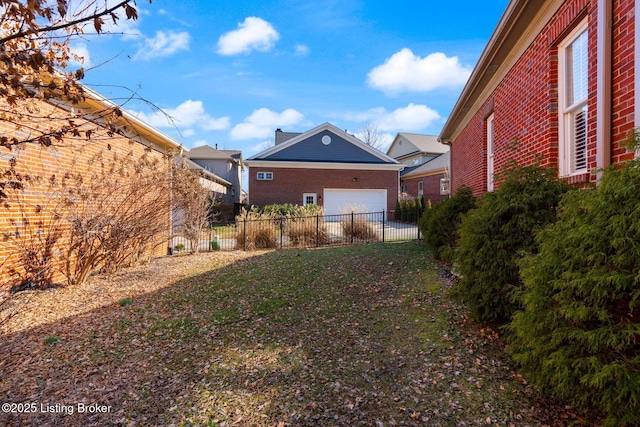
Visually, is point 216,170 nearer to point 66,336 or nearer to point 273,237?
point 273,237

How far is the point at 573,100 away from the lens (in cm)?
399

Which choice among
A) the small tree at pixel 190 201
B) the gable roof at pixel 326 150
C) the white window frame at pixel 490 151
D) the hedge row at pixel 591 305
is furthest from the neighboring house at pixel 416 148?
the hedge row at pixel 591 305

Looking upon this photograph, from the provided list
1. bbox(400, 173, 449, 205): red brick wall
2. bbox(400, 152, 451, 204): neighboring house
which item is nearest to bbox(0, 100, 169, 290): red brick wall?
bbox(400, 152, 451, 204): neighboring house

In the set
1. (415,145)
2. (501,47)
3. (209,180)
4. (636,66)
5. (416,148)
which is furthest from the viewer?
(415,145)

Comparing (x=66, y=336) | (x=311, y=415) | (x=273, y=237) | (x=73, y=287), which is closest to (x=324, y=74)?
(x=273, y=237)

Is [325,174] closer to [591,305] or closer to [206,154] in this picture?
[206,154]

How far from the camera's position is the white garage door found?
879 inches

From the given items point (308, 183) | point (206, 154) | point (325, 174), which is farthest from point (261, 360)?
point (206, 154)

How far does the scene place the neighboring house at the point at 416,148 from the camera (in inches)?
1222

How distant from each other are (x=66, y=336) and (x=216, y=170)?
81.2 feet

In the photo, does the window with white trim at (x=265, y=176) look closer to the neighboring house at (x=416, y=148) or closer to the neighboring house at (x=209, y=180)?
the neighboring house at (x=209, y=180)

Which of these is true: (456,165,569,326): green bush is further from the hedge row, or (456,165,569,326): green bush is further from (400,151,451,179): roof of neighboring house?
(400,151,451,179): roof of neighboring house

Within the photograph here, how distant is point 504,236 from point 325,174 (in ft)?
62.5

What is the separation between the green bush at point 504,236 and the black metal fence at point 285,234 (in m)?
7.53
